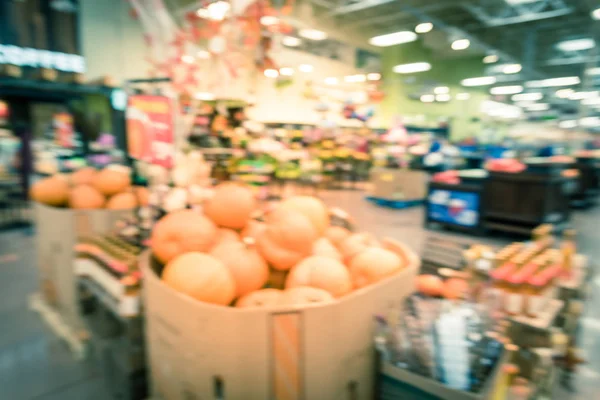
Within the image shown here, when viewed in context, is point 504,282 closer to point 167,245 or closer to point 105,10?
point 167,245

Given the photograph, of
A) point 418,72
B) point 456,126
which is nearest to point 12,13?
point 418,72

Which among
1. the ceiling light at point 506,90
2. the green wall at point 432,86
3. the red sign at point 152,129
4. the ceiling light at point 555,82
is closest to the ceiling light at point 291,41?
the green wall at point 432,86

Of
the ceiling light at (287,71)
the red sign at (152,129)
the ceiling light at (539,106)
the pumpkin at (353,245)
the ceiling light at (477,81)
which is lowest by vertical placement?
the pumpkin at (353,245)

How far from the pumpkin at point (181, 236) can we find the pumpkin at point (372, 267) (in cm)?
61

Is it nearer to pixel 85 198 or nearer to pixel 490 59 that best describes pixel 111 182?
pixel 85 198

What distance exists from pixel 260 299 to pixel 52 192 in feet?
6.55

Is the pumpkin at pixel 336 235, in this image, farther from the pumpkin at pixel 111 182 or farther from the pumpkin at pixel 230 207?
the pumpkin at pixel 111 182

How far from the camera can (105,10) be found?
872 cm

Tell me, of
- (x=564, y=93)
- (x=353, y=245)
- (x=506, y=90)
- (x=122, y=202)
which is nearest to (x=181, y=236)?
(x=353, y=245)

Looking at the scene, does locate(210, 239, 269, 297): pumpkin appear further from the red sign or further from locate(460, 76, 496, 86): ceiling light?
locate(460, 76, 496, 86): ceiling light

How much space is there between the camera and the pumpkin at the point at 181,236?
153cm

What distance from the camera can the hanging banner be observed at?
7.09 m

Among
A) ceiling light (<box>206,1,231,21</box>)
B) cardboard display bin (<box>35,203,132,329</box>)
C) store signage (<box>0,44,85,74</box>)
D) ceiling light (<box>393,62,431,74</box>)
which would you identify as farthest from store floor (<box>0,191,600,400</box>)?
ceiling light (<box>393,62,431,74</box>)

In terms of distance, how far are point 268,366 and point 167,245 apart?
26.7 inches
